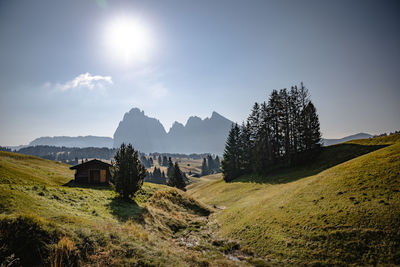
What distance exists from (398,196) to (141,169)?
28.0 m

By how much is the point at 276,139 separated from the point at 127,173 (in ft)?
134

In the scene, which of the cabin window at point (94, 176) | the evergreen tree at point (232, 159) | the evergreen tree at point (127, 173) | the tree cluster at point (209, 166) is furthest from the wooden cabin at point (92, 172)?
the tree cluster at point (209, 166)

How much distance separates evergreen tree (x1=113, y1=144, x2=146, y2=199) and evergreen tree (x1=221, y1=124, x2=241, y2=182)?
1330 inches

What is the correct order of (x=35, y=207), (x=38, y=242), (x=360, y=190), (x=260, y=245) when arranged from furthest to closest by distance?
(x=360, y=190) < (x=260, y=245) < (x=35, y=207) < (x=38, y=242)

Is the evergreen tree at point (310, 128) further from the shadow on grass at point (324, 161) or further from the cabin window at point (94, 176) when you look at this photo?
the cabin window at point (94, 176)

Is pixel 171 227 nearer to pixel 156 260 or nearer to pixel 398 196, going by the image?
pixel 156 260

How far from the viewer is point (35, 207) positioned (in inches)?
500

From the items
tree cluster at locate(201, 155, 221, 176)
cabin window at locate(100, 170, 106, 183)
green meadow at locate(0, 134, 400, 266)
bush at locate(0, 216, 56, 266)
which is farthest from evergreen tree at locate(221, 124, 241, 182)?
tree cluster at locate(201, 155, 221, 176)

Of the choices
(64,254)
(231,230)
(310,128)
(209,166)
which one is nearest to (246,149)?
(310,128)

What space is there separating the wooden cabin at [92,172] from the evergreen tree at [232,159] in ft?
110

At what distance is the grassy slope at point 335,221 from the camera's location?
10797 mm

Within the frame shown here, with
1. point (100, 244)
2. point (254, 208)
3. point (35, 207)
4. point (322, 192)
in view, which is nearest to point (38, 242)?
point (100, 244)

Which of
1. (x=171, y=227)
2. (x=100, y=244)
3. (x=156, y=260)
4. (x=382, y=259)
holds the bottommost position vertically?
(x=171, y=227)

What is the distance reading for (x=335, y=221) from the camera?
1319 cm
